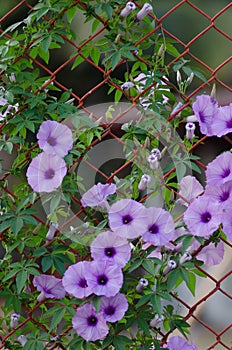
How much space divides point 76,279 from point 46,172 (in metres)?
0.26

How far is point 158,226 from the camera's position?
5.76ft

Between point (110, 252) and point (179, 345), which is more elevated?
point (110, 252)

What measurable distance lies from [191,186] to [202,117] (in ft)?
0.56

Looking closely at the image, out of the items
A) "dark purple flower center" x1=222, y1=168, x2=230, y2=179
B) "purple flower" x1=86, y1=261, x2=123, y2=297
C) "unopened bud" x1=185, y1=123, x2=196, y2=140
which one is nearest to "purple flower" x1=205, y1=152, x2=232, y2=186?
"dark purple flower center" x1=222, y1=168, x2=230, y2=179

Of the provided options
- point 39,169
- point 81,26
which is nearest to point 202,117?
point 39,169

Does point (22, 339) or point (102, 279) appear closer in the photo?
point (102, 279)

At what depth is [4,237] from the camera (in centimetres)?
186

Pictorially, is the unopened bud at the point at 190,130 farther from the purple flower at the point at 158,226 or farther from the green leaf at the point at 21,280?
the green leaf at the point at 21,280

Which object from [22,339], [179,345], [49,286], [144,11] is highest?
[144,11]

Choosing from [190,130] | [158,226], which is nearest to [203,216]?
[158,226]

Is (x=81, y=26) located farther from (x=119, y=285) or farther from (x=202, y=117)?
(x=119, y=285)

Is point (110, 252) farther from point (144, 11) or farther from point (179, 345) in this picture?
point (144, 11)

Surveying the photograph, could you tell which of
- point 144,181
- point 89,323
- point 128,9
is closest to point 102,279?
point 89,323

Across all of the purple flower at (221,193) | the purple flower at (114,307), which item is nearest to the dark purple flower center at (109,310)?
the purple flower at (114,307)
